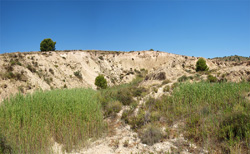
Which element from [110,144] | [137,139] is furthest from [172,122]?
[110,144]

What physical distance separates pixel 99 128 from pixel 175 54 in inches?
1602

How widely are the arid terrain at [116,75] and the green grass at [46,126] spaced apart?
45 centimetres

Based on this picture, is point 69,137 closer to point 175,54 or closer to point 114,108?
point 114,108

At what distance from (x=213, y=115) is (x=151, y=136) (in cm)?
281

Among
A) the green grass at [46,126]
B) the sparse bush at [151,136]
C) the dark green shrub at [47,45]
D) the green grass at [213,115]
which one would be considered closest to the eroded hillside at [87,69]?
the green grass at [213,115]

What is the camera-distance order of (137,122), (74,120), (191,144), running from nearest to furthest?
(191,144)
(74,120)
(137,122)

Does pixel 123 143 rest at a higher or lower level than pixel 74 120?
lower

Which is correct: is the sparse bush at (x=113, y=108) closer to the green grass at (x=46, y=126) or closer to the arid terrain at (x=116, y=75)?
the arid terrain at (x=116, y=75)

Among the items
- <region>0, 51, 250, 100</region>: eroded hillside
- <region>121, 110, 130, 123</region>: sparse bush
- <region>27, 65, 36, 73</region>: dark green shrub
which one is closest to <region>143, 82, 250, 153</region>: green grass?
<region>121, 110, 130, 123</region>: sparse bush

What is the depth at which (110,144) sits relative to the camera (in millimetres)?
6195

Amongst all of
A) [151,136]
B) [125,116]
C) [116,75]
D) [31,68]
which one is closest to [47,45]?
[116,75]

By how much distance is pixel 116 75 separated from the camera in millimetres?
39406

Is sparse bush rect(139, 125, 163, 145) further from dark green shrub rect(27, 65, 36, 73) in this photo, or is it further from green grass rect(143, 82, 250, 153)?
dark green shrub rect(27, 65, 36, 73)

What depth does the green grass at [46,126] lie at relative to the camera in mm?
5887
